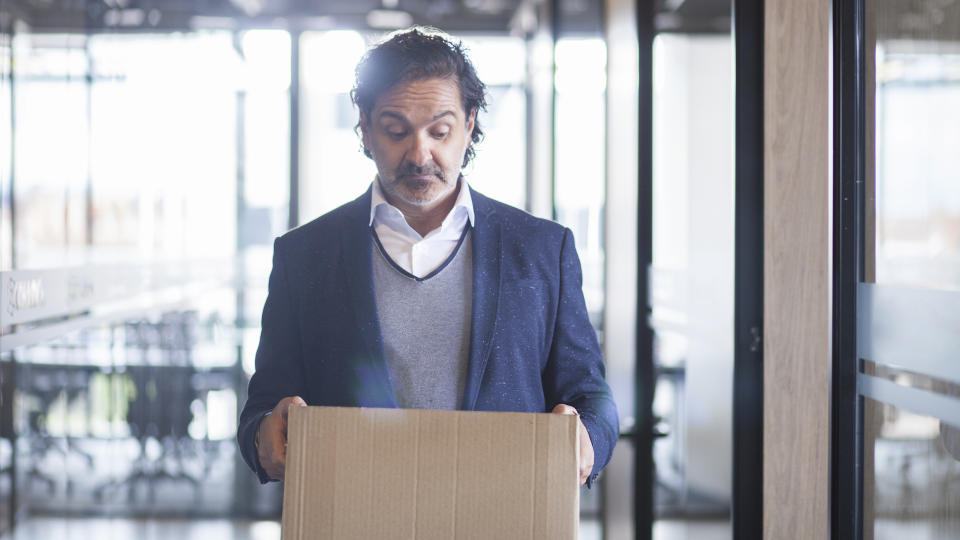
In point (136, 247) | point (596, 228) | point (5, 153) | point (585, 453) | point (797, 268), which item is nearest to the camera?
point (585, 453)

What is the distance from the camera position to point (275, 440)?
1225mm

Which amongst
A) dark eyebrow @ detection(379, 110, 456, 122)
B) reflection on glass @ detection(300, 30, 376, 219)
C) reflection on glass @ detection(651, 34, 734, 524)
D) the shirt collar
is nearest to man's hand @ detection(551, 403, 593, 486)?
the shirt collar

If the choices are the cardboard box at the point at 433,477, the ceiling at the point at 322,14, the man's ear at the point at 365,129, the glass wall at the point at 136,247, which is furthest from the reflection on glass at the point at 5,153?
the cardboard box at the point at 433,477

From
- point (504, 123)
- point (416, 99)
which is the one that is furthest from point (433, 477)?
point (504, 123)

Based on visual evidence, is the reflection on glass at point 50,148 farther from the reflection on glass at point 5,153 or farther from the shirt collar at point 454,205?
the shirt collar at point 454,205

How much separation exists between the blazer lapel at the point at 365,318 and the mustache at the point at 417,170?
0.14m

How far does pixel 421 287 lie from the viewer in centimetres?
144

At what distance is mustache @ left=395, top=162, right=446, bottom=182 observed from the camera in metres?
1.38

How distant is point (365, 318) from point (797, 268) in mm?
1090

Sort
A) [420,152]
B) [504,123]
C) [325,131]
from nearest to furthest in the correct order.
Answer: [420,152]
[325,131]
[504,123]

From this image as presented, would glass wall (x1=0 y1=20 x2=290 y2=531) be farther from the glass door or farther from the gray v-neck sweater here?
the glass door

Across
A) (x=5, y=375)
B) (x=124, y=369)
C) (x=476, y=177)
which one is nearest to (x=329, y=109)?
(x=476, y=177)

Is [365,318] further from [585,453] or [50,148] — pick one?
[50,148]

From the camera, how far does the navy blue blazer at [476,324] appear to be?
4.59 ft
